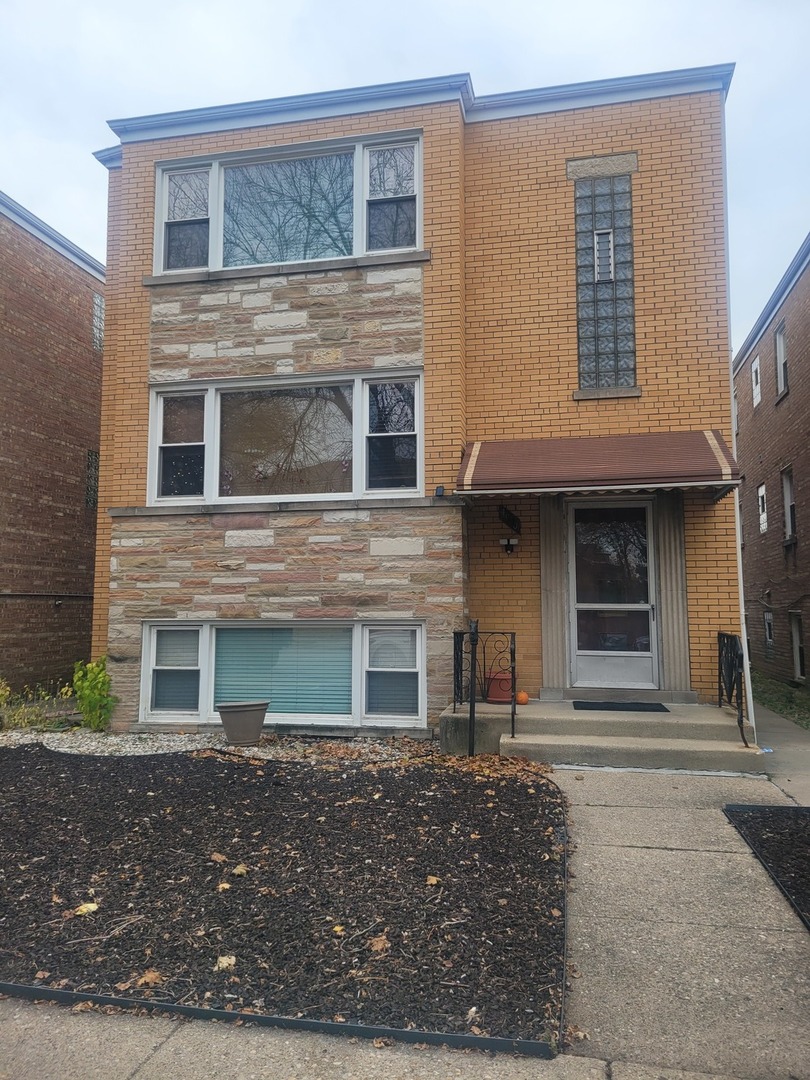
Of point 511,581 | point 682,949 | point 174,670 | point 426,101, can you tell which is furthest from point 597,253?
point 682,949

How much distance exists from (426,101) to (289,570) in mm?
5675

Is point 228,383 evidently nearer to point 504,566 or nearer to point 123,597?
point 123,597

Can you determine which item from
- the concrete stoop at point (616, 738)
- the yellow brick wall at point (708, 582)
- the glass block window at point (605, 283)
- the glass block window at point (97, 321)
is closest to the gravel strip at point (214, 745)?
the concrete stoop at point (616, 738)

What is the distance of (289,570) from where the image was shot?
8648mm

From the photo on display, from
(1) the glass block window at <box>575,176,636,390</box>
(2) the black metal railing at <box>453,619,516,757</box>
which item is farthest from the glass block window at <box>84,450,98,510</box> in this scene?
(1) the glass block window at <box>575,176,636,390</box>

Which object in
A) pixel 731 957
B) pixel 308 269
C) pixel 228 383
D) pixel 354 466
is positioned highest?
pixel 308 269

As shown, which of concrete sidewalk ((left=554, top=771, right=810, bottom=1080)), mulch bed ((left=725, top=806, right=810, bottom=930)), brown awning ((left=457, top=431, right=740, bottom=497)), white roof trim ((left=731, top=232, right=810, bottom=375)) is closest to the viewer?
concrete sidewalk ((left=554, top=771, right=810, bottom=1080))

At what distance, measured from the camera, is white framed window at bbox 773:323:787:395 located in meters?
15.5

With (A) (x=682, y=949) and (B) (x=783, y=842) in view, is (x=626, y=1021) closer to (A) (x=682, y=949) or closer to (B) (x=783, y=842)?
(A) (x=682, y=949)

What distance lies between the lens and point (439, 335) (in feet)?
28.4

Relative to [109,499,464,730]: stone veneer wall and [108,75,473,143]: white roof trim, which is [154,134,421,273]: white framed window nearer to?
[108,75,473,143]: white roof trim

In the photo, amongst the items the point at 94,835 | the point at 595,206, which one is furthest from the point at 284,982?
the point at 595,206

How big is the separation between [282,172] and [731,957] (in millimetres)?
9111

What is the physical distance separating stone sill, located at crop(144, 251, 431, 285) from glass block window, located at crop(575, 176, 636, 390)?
1.93 m
